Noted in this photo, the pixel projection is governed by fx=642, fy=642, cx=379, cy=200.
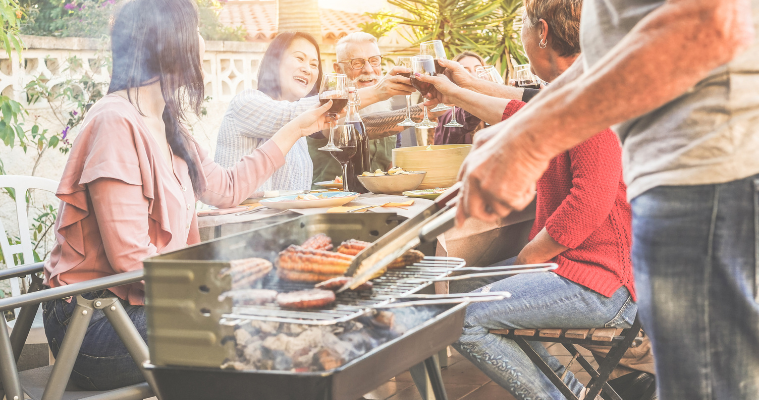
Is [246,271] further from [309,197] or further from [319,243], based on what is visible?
[309,197]

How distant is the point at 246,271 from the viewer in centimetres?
130

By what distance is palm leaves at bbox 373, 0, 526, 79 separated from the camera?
23.9 ft

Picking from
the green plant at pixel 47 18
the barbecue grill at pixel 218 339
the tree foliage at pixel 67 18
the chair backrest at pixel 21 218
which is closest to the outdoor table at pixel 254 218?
the chair backrest at pixel 21 218

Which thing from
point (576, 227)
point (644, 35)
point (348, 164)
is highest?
point (644, 35)

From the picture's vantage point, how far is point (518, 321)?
6.73ft

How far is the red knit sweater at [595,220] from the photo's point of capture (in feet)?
6.67

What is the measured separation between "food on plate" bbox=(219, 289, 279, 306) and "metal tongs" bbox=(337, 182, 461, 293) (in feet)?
0.52

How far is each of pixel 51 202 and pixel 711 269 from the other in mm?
5520

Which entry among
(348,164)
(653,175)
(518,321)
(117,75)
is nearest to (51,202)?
(348,164)

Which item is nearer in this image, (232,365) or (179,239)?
(232,365)

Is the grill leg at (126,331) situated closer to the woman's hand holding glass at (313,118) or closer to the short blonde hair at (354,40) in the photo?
the woman's hand holding glass at (313,118)

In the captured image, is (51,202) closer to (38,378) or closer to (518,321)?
(38,378)

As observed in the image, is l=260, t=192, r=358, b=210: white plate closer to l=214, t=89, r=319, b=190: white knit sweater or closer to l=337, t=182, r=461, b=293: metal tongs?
l=337, t=182, r=461, b=293: metal tongs

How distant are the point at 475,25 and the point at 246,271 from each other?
6622mm
